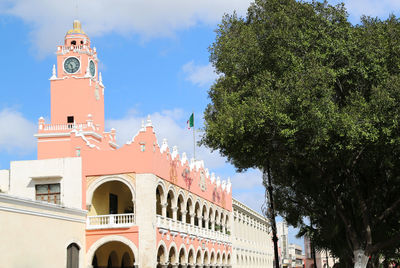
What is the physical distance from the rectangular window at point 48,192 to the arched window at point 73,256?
3108 millimetres

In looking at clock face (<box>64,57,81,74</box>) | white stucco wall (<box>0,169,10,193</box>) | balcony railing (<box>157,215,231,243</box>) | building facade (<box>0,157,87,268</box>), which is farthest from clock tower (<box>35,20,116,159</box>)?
balcony railing (<box>157,215,231,243</box>)

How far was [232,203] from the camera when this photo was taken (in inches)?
2105

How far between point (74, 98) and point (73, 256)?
47.6ft

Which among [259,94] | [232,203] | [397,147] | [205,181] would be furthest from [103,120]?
[397,147]

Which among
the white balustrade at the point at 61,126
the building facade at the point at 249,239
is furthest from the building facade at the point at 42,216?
the building facade at the point at 249,239

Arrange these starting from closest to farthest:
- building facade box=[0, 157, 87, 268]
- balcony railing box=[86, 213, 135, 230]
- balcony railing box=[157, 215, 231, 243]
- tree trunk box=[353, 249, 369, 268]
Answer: tree trunk box=[353, 249, 369, 268], building facade box=[0, 157, 87, 268], balcony railing box=[86, 213, 135, 230], balcony railing box=[157, 215, 231, 243]

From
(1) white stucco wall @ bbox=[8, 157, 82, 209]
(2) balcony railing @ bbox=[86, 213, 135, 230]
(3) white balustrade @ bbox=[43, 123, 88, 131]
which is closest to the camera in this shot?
(2) balcony railing @ bbox=[86, 213, 135, 230]

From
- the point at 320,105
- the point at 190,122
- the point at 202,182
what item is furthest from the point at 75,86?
the point at 320,105

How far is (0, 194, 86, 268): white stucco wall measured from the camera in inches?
901

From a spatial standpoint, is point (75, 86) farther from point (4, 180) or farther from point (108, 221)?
point (108, 221)

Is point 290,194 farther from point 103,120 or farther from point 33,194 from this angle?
point 103,120

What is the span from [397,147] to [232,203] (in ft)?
112

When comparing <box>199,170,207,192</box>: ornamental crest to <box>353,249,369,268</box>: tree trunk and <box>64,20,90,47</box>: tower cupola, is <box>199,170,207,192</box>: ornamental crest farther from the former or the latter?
<box>353,249,369,268</box>: tree trunk

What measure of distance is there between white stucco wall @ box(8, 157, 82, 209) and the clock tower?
667 cm
